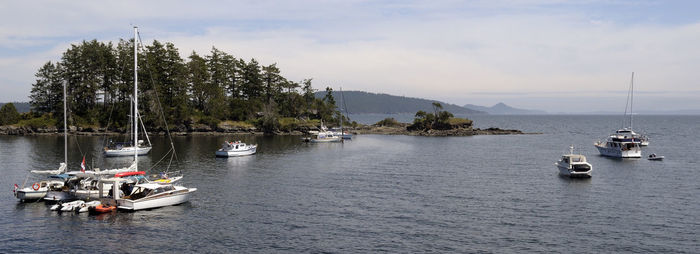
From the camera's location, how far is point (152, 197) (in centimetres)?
4322

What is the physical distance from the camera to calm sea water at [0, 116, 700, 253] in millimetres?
33531

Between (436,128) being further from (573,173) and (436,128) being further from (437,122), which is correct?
(573,173)

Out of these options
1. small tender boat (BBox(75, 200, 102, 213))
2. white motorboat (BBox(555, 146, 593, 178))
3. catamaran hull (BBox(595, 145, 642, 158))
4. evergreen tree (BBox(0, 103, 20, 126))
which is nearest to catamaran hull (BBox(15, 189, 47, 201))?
small tender boat (BBox(75, 200, 102, 213))

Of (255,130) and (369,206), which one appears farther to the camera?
(255,130)

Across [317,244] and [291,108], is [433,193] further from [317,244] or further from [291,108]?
[291,108]

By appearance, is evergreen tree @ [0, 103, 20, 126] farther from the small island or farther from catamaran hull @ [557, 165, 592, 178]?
catamaran hull @ [557, 165, 592, 178]

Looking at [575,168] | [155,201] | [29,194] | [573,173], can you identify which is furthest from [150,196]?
[575,168]

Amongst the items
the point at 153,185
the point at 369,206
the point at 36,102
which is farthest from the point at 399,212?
the point at 36,102

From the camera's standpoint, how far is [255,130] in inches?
5817

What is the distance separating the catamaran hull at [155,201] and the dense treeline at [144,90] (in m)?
97.3

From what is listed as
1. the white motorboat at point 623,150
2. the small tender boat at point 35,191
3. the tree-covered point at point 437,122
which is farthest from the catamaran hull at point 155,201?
the tree-covered point at point 437,122

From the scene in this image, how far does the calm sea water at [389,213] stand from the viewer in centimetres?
3353

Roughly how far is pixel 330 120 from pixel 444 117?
131 ft

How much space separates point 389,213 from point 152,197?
2112 centimetres
